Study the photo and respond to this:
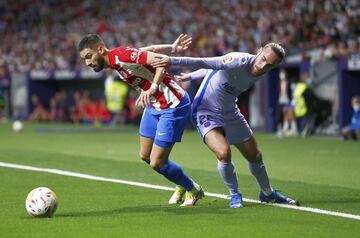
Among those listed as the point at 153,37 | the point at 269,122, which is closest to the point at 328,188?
the point at 269,122

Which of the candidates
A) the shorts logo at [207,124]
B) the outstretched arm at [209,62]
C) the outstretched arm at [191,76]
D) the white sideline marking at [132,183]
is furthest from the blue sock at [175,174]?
the outstretched arm at [209,62]

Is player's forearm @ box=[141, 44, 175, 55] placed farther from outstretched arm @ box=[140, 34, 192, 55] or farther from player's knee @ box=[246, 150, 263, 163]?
player's knee @ box=[246, 150, 263, 163]

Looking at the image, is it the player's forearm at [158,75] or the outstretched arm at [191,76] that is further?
the outstretched arm at [191,76]

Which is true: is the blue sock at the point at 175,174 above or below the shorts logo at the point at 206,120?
below

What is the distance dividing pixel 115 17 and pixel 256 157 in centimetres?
2814

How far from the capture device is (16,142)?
22.5 meters

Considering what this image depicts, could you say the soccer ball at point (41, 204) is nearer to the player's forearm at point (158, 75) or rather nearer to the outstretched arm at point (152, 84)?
the outstretched arm at point (152, 84)

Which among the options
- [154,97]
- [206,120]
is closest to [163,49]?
[154,97]

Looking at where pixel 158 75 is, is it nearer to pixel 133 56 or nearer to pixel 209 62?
pixel 133 56

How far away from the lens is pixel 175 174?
974 cm

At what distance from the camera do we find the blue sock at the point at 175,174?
968 cm

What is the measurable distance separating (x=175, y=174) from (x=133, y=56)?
4.82 ft

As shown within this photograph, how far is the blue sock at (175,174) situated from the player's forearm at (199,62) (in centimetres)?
128

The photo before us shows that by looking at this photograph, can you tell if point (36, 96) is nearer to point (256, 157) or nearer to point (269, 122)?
point (269, 122)
